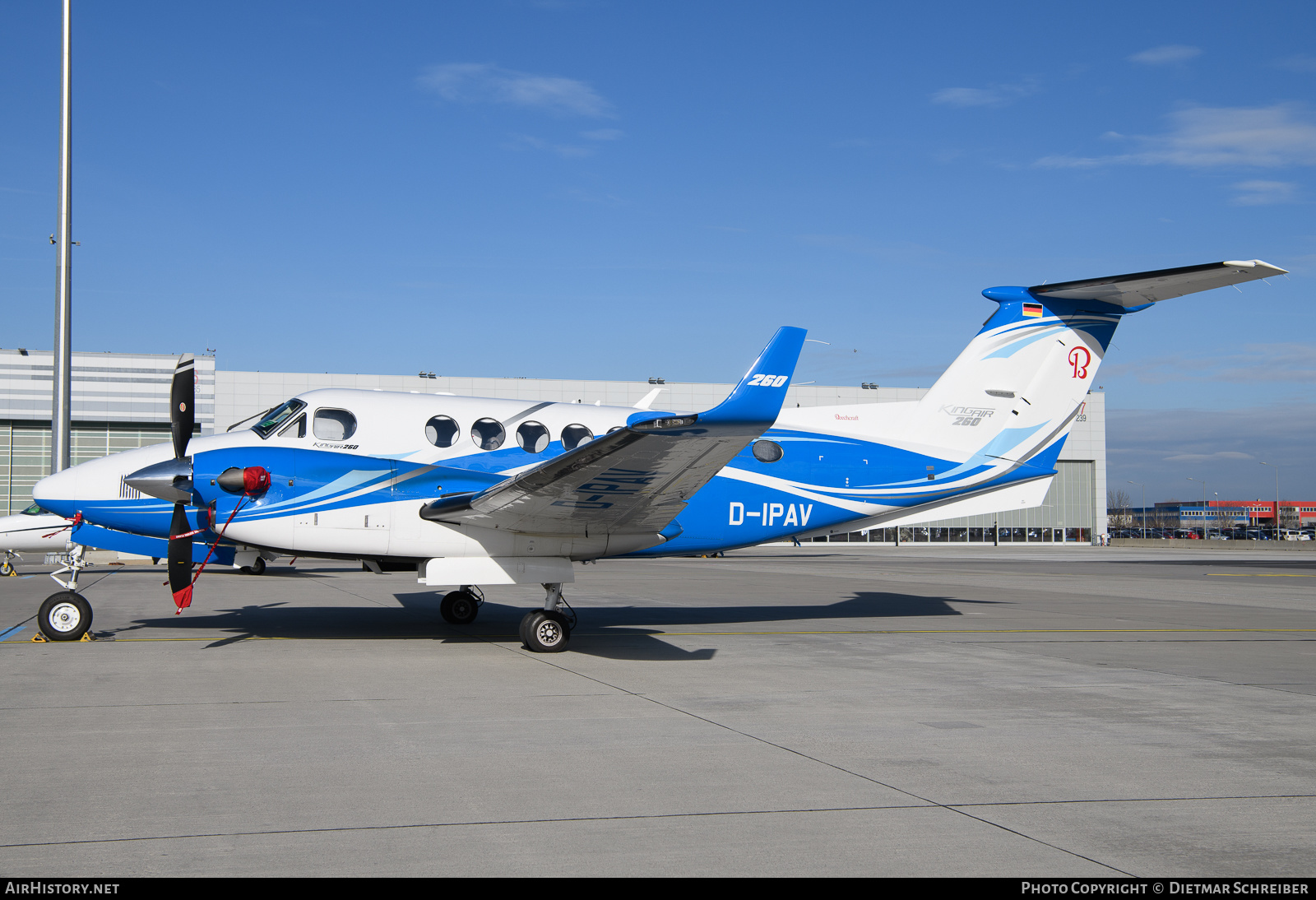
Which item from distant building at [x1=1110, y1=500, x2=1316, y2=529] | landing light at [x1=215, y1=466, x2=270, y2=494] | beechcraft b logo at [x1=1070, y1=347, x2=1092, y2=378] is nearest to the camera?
landing light at [x1=215, y1=466, x2=270, y2=494]

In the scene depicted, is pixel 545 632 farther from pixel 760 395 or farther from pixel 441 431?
pixel 760 395

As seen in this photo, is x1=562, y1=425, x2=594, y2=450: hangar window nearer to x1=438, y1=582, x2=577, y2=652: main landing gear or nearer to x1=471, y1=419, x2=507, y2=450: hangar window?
x1=471, y1=419, x2=507, y2=450: hangar window

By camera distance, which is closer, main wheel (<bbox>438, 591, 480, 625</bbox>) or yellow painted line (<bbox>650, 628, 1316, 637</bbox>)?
yellow painted line (<bbox>650, 628, 1316, 637</bbox>)

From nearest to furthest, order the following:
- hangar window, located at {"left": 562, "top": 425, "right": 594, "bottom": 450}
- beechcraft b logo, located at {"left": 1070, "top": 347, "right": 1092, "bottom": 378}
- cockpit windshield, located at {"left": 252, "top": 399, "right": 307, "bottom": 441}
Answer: cockpit windshield, located at {"left": 252, "top": 399, "right": 307, "bottom": 441}, hangar window, located at {"left": 562, "top": 425, "right": 594, "bottom": 450}, beechcraft b logo, located at {"left": 1070, "top": 347, "right": 1092, "bottom": 378}

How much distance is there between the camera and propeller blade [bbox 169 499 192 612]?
10.5m

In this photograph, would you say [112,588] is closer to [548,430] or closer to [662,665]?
[548,430]

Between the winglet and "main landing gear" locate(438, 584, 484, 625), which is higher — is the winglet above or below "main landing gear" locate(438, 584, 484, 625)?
above

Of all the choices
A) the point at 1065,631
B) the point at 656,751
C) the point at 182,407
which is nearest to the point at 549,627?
the point at 656,751

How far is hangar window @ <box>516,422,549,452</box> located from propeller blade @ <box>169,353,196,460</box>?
157 inches

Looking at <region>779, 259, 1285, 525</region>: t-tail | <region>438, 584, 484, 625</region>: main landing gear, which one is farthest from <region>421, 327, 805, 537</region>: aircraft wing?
<region>779, 259, 1285, 525</region>: t-tail

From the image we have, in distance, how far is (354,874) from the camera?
3900 millimetres

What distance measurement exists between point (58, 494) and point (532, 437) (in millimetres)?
5696

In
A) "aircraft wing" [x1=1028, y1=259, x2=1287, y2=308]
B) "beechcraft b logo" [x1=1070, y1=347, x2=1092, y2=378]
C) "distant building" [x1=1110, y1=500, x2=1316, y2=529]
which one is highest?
"aircraft wing" [x1=1028, y1=259, x2=1287, y2=308]

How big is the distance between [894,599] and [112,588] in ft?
56.7
